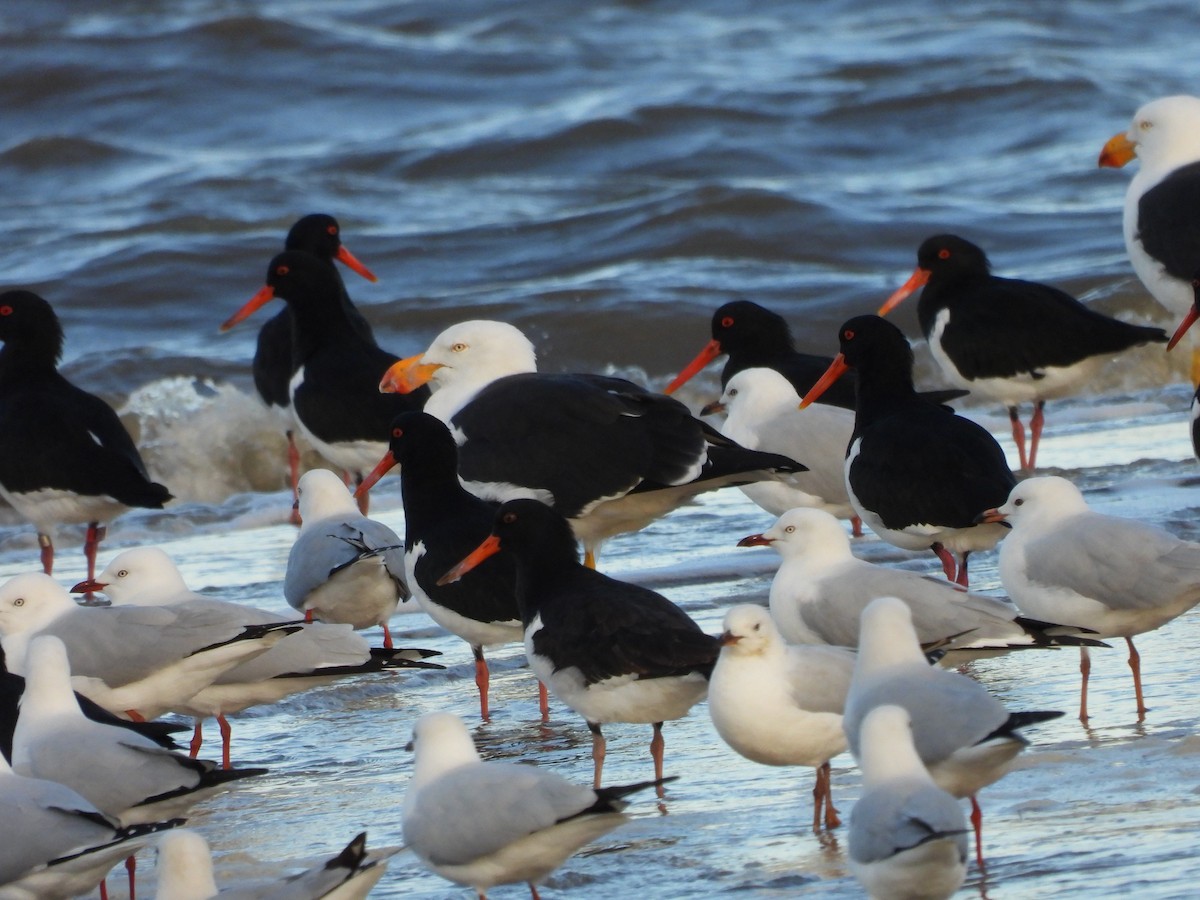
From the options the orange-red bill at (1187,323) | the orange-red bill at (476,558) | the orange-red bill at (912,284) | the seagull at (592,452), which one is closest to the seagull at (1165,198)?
the orange-red bill at (1187,323)

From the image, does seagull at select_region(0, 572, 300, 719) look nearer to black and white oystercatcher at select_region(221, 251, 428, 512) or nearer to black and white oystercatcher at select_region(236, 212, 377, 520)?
black and white oystercatcher at select_region(221, 251, 428, 512)

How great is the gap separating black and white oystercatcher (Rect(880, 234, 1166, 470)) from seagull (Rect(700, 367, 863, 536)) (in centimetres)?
118

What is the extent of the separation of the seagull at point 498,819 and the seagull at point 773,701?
686 millimetres

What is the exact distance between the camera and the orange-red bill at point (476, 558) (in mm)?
6316

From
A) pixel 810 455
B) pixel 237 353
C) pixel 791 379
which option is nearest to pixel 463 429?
pixel 810 455

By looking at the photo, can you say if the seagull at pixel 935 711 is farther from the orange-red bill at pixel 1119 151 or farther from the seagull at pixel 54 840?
the orange-red bill at pixel 1119 151

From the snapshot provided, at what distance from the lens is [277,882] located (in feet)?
14.4

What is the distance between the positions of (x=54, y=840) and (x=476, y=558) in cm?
207

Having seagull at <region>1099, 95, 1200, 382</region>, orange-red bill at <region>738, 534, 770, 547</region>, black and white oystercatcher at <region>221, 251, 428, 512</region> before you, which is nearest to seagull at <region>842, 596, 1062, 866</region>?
orange-red bill at <region>738, 534, 770, 547</region>

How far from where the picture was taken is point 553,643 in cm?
577

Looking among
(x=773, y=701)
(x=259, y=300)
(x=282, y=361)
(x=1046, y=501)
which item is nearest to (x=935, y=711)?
(x=773, y=701)

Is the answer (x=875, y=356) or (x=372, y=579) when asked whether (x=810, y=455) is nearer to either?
(x=875, y=356)

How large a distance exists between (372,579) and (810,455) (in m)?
2.17

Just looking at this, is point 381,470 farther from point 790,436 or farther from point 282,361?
point 282,361
